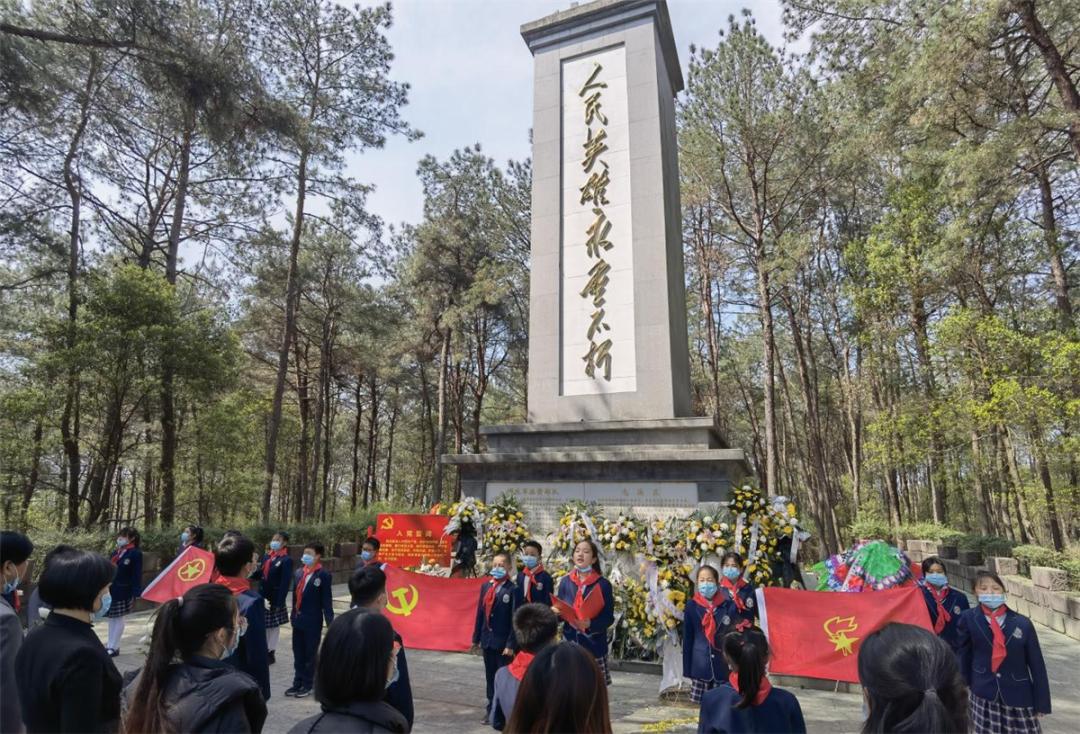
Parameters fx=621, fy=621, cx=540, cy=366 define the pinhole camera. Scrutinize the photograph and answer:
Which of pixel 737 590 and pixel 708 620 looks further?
pixel 737 590

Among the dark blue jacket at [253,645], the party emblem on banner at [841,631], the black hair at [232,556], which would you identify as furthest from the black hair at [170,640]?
the party emblem on banner at [841,631]

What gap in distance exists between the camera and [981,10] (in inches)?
400

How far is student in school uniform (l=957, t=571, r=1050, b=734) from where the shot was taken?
413 cm

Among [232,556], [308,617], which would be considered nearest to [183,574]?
[308,617]

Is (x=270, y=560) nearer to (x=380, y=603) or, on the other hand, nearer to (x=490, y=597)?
(x=490, y=597)

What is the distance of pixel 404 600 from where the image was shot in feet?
22.0

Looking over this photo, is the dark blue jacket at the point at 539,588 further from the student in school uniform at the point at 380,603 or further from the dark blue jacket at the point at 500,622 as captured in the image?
the student in school uniform at the point at 380,603

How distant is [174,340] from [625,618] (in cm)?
1150

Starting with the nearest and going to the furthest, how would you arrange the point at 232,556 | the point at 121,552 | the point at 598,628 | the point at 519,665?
1. the point at 519,665
2. the point at 232,556
3. the point at 598,628
4. the point at 121,552

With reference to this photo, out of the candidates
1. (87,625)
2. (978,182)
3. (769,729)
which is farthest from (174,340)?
(978,182)

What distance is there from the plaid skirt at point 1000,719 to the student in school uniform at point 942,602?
36.3 inches

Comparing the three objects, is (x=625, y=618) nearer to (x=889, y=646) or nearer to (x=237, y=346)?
(x=889, y=646)

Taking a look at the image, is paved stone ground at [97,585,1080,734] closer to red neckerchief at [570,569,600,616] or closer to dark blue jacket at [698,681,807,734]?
red neckerchief at [570,569,600,616]

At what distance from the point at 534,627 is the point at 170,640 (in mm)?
1483
